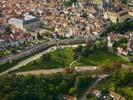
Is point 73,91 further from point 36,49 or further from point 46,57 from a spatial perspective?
point 36,49

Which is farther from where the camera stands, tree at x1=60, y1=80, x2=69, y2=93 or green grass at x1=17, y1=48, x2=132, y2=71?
green grass at x1=17, y1=48, x2=132, y2=71

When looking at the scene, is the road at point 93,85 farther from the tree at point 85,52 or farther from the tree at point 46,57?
the tree at point 46,57

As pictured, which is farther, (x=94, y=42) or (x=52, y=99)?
(x=94, y=42)

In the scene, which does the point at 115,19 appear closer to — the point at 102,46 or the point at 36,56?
the point at 102,46

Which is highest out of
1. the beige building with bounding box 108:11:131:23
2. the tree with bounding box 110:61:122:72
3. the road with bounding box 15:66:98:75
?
the tree with bounding box 110:61:122:72

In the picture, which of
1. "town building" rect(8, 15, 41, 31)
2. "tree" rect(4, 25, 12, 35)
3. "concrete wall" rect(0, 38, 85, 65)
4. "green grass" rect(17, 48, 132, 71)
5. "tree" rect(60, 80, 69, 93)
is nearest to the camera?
"tree" rect(60, 80, 69, 93)

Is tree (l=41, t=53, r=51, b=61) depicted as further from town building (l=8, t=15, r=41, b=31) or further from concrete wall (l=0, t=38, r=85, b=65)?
town building (l=8, t=15, r=41, b=31)

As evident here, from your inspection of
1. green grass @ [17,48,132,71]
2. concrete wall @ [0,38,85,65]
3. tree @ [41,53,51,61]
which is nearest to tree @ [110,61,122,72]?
green grass @ [17,48,132,71]

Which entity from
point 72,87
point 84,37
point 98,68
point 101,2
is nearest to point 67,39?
point 84,37
